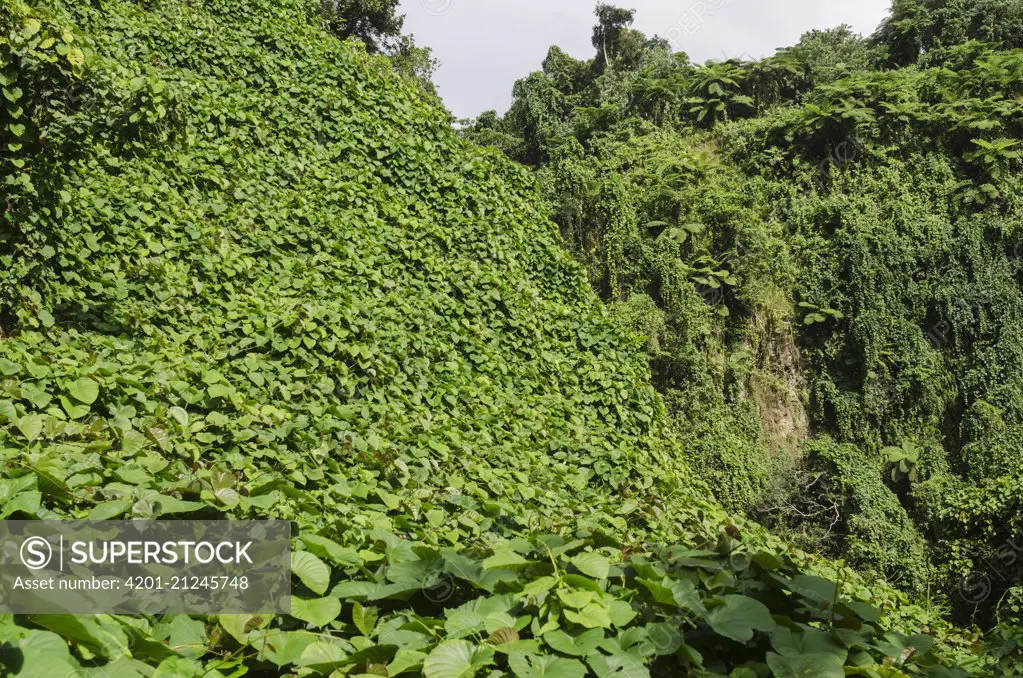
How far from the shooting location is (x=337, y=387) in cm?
487

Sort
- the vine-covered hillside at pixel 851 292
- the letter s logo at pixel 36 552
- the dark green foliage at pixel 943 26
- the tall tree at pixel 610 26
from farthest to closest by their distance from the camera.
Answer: the tall tree at pixel 610 26 < the dark green foliage at pixel 943 26 < the vine-covered hillside at pixel 851 292 < the letter s logo at pixel 36 552

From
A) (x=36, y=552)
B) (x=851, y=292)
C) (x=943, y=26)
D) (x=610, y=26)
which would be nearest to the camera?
(x=36, y=552)

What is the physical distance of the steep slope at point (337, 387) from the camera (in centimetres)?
166

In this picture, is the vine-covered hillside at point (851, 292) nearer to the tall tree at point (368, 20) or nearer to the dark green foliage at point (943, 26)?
the dark green foliage at point (943, 26)

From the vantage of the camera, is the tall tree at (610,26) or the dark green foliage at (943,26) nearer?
the dark green foliage at (943,26)

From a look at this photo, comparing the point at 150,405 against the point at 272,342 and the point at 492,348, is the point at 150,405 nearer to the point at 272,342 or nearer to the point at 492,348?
the point at 272,342

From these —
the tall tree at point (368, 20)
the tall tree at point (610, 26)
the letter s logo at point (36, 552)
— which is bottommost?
the letter s logo at point (36, 552)

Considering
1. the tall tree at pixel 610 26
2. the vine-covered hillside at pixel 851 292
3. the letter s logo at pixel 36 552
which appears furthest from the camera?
the tall tree at pixel 610 26

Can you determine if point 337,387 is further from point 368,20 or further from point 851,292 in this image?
point 368,20

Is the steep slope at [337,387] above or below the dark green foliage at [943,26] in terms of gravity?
below

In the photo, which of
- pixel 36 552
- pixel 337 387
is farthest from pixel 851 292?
pixel 36 552

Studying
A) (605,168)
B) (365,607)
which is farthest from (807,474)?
(365,607)

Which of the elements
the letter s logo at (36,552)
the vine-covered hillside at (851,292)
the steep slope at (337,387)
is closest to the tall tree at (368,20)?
the vine-covered hillside at (851,292)

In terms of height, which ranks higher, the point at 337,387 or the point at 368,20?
the point at 368,20
